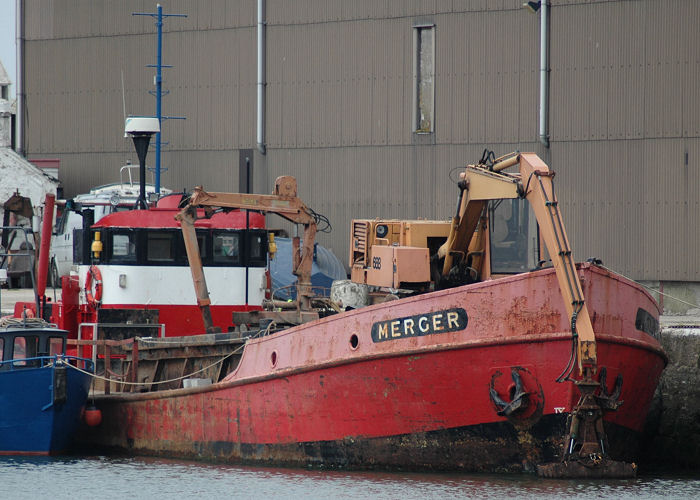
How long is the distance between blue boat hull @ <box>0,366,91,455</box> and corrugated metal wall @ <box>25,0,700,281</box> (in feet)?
36.8

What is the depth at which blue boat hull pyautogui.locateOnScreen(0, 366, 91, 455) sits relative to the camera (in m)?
14.7

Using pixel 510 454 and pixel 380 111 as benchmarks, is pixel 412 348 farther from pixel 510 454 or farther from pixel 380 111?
pixel 380 111

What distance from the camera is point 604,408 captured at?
1167 centimetres

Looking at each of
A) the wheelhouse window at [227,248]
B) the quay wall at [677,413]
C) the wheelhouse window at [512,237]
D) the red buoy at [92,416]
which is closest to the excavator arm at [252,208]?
the wheelhouse window at [227,248]

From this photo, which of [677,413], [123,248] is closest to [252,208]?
[123,248]

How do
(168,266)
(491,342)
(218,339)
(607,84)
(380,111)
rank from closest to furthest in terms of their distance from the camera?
1. (491,342)
2. (218,339)
3. (168,266)
4. (607,84)
5. (380,111)

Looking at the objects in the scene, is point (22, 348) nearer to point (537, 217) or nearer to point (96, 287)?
point (96, 287)

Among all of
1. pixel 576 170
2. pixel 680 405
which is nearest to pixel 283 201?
pixel 680 405

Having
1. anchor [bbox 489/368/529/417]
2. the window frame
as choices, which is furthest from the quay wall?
the window frame

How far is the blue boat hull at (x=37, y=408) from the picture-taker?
14719 millimetres

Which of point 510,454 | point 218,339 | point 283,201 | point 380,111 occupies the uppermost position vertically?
point 380,111

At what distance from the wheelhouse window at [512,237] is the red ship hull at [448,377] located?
4.86 feet

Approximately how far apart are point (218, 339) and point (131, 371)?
1.60 metres

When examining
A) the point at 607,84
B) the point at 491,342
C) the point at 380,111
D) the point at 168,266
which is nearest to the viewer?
the point at 491,342
